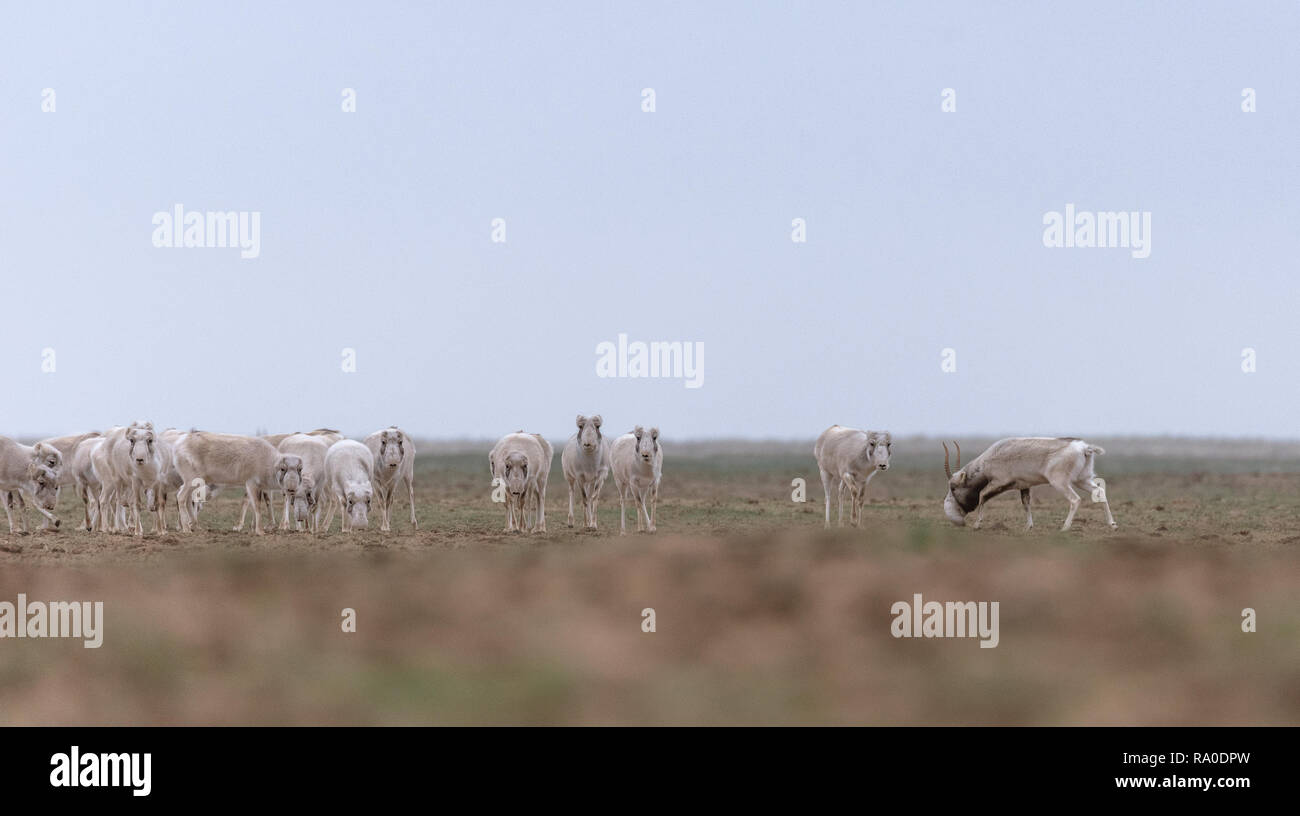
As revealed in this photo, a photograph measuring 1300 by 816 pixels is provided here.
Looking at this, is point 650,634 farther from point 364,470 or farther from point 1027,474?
point 1027,474

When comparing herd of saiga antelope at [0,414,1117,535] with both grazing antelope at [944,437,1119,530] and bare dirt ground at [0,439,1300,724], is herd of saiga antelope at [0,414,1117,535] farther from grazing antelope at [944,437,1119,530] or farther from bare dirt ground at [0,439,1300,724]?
bare dirt ground at [0,439,1300,724]

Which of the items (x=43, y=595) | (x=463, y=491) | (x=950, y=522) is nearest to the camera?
(x=43, y=595)

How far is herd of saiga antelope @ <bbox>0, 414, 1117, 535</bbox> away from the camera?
2328 centimetres

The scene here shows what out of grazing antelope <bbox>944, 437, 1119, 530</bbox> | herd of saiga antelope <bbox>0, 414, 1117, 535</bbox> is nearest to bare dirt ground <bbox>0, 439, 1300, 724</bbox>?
herd of saiga antelope <bbox>0, 414, 1117, 535</bbox>

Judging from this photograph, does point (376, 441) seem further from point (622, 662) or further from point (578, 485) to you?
point (622, 662)

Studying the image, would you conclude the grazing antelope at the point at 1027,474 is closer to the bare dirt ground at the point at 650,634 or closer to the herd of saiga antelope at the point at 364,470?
the herd of saiga antelope at the point at 364,470

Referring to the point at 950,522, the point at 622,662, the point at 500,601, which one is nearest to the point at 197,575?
the point at 500,601

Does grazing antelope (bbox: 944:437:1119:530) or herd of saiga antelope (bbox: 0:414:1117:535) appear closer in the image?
herd of saiga antelope (bbox: 0:414:1117:535)

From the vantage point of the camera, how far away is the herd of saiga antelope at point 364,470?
76.4ft

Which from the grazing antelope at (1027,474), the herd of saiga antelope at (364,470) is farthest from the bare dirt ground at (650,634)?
the grazing antelope at (1027,474)

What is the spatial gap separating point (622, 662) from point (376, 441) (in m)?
15.7

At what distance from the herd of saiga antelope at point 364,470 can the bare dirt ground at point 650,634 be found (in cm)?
230

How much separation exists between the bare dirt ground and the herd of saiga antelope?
2297mm
